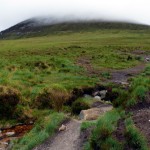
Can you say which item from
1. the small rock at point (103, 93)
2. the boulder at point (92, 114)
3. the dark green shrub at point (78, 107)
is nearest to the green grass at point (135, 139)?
the boulder at point (92, 114)

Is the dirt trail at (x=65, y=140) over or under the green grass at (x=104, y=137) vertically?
under

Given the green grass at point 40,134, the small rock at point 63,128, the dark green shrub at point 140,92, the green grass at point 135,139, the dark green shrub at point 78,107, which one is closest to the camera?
A: the green grass at point 135,139

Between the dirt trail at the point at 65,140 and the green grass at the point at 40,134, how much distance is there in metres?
0.32

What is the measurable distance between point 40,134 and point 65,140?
135 centimetres

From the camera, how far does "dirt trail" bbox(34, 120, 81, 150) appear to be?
52.9ft

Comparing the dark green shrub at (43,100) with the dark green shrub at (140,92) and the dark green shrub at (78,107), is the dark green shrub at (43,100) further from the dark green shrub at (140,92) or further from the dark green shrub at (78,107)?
the dark green shrub at (140,92)

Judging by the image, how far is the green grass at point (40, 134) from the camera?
1692cm

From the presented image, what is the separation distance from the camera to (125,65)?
45.4 m

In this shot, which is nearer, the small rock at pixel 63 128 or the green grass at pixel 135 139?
the green grass at pixel 135 139

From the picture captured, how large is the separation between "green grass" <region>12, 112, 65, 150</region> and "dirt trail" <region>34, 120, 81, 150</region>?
1.03 ft

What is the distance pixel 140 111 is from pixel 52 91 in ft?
27.8

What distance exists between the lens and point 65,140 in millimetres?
16812

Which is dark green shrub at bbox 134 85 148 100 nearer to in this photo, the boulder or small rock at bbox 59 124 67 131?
the boulder

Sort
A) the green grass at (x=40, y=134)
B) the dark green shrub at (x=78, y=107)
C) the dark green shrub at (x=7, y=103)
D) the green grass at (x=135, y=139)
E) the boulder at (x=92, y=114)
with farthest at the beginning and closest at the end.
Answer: the dark green shrub at (x=78, y=107), the dark green shrub at (x=7, y=103), the boulder at (x=92, y=114), the green grass at (x=40, y=134), the green grass at (x=135, y=139)
